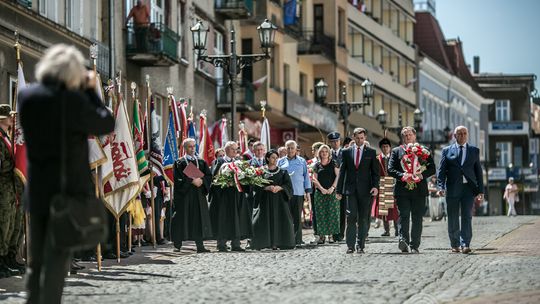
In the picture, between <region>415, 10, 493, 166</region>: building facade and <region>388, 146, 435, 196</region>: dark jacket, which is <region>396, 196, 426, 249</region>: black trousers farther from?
<region>415, 10, 493, 166</region>: building facade

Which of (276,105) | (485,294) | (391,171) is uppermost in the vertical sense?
(276,105)

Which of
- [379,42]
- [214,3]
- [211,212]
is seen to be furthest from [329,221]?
[379,42]

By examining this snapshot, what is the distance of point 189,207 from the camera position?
2295cm

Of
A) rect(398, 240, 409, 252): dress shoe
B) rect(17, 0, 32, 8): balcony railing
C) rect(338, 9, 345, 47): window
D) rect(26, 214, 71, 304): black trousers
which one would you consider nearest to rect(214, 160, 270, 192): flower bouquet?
rect(398, 240, 409, 252): dress shoe

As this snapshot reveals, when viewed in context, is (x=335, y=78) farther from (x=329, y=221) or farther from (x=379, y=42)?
(x=329, y=221)

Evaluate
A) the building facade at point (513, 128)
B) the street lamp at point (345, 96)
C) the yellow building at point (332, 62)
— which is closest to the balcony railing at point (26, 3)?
the street lamp at point (345, 96)

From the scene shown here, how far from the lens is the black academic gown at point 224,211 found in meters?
23.4

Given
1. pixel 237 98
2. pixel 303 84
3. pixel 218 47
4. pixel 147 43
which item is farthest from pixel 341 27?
pixel 147 43

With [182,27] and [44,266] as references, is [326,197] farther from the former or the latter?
[44,266]

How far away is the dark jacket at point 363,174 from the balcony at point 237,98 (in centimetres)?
2428

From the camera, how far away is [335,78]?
61000 millimetres

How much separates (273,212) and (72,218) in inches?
560

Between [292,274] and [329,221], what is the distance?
10.3 m

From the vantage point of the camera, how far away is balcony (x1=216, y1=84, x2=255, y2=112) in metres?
45.3
